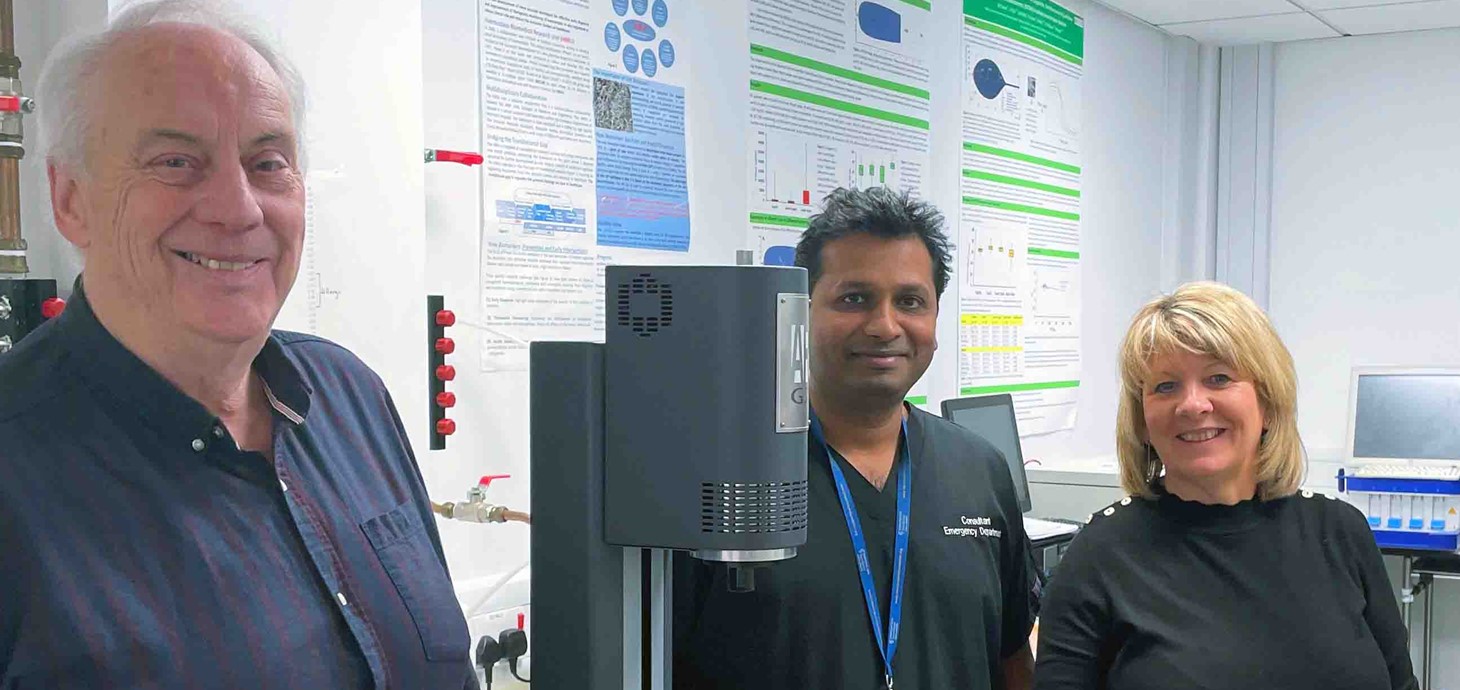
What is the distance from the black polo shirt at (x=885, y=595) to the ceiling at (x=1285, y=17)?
327cm

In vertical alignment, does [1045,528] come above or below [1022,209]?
below

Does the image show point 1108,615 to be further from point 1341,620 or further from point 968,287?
point 968,287

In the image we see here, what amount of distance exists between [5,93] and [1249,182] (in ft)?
16.0

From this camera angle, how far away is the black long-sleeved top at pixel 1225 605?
167cm

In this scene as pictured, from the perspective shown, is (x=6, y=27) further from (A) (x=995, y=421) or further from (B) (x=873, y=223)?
(A) (x=995, y=421)

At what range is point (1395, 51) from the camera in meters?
5.09

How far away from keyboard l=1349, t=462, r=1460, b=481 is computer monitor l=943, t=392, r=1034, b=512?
113 centimetres

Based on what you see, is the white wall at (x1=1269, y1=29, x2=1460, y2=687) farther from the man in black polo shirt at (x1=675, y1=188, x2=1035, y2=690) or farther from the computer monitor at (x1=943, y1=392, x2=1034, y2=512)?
the man in black polo shirt at (x1=675, y1=188, x2=1035, y2=690)

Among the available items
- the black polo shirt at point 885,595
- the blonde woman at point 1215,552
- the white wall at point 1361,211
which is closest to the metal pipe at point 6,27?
the black polo shirt at point 885,595

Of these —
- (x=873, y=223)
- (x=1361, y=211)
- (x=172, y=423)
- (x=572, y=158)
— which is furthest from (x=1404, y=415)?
(x=172, y=423)

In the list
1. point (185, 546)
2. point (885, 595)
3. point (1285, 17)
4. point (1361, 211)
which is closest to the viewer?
point (185, 546)

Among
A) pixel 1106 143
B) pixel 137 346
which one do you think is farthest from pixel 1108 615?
pixel 1106 143

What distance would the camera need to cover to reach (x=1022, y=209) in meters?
4.19

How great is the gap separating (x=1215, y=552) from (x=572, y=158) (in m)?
1.41
